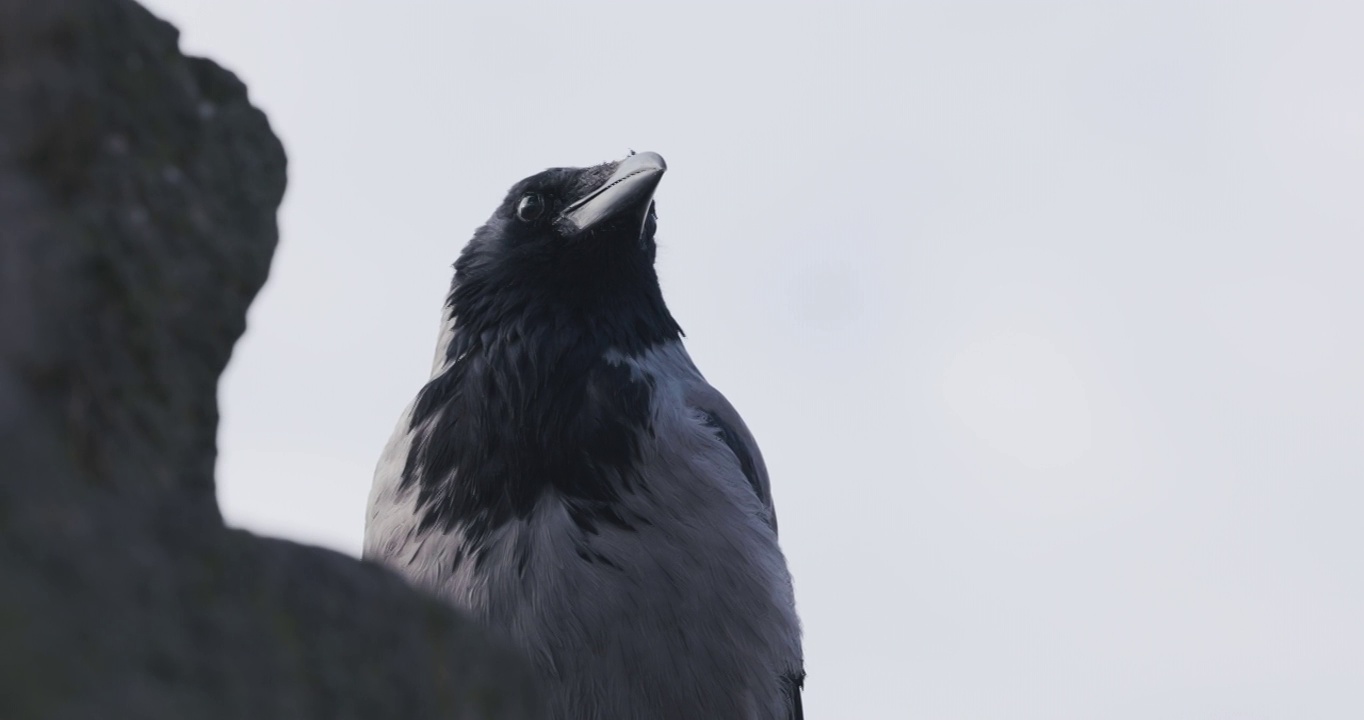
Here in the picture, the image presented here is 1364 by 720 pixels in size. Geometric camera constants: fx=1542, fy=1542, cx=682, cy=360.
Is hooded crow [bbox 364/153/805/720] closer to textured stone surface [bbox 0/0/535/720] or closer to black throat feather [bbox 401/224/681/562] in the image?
black throat feather [bbox 401/224/681/562]

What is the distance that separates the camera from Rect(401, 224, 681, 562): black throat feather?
5348 mm

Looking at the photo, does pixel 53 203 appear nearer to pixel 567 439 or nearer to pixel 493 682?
pixel 493 682

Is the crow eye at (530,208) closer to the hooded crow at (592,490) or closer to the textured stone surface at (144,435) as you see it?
the hooded crow at (592,490)

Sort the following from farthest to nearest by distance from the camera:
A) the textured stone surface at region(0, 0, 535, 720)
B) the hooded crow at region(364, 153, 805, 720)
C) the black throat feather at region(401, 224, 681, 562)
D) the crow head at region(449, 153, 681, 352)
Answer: the crow head at region(449, 153, 681, 352)
the black throat feather at region(401, 224, 681, 562)
the hooded crow at region(364, 153, 805, 720)
the textured stone surface at region(0, 0, 535, 720)

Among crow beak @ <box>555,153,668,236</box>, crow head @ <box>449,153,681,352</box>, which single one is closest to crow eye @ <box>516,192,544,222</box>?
crow head @ <box>449,153,681,352</box>

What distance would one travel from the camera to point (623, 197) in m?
6.11

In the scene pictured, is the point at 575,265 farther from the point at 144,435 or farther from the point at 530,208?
the point at 144,435

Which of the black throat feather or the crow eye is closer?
the black throat feather

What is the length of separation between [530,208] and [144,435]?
442cm

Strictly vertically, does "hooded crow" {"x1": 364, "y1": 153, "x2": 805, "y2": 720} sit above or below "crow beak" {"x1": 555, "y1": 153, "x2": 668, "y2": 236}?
below

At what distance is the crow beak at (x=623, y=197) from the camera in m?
6.09

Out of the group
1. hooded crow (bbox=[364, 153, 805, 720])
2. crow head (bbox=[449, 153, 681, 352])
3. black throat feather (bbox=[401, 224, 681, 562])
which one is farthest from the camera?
crow head (bbox=[449, 153, 681, 352])

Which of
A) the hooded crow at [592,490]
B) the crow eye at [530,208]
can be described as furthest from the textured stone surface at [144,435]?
the crow eye at [530,208]

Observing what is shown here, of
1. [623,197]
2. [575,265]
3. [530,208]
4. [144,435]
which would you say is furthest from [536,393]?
[144,435]
